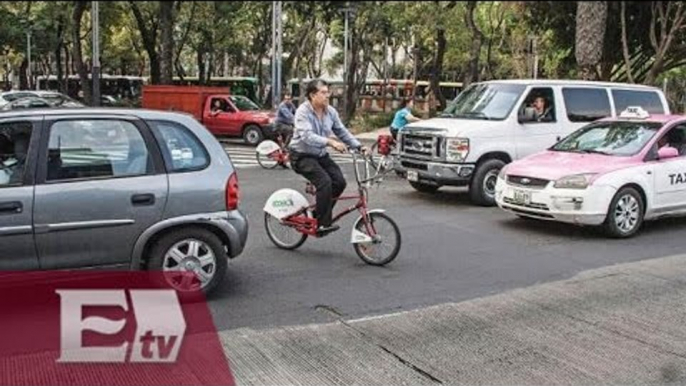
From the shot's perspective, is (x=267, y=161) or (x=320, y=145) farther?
(x=267, y=161)

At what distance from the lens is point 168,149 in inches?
255

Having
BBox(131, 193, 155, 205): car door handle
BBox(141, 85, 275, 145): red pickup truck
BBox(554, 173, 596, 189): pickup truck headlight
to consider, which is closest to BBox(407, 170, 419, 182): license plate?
BBox(554, 173, 596, 189): pickup truck headlight

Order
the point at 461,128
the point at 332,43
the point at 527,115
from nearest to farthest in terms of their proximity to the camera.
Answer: the point at 461,128 → the point at 527,115 → the point at 332,43

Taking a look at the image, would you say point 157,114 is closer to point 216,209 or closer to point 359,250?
point 216,209

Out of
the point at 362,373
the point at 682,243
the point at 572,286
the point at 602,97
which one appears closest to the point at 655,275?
the point at 572,286

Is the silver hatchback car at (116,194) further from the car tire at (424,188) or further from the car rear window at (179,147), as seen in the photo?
the car tire at (424,188)

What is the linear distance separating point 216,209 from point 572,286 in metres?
3.36

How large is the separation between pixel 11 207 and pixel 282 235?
11.5 feet

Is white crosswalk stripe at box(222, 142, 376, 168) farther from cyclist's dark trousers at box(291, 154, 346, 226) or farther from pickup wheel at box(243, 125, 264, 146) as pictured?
cyclist's dark trousers at box(291, 154, 346, 226)

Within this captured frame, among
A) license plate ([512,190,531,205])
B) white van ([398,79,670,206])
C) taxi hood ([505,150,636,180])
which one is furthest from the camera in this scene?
white van ([398,79,670,206])

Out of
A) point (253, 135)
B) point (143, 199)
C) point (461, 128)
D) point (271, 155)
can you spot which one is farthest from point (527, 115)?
point (253, 135)

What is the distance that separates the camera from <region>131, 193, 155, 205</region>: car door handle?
6230 millimetres

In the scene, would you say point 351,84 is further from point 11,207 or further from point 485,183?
point 11,207

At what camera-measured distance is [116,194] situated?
6.16m
